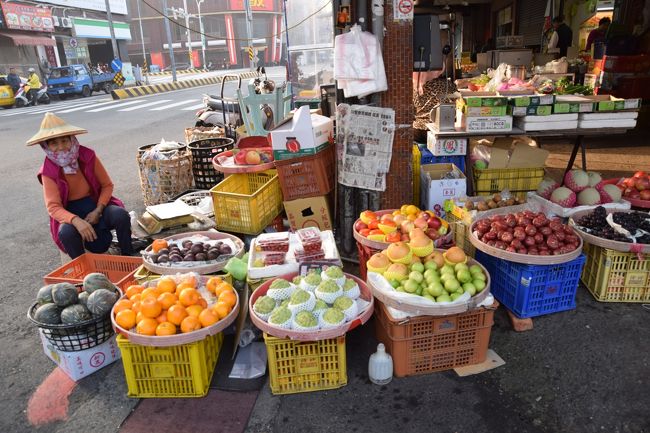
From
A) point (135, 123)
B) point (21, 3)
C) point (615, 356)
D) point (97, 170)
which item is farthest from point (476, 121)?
point (21, 3)

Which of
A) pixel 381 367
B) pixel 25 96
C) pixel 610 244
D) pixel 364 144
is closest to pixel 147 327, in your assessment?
pixel 381 367

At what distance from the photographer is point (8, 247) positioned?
566cm

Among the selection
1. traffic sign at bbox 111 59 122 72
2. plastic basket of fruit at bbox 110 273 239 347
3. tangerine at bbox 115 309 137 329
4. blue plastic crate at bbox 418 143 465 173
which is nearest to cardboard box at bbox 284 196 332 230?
blue plastic crate at bbox 418 143 465 173

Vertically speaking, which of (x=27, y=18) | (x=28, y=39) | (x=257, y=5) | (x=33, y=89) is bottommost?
(x=33, y=89)

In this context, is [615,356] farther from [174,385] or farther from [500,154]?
[174,385]

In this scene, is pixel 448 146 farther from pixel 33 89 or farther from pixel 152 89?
pixel 152 89

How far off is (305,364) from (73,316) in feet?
5.27

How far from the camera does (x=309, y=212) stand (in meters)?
4.94

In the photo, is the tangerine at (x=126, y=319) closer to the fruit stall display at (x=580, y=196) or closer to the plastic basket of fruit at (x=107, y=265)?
the plastic basket of fruit at (x=107, y=265)

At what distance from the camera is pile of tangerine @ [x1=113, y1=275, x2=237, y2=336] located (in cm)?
294

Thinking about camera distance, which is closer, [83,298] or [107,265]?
[83,298]

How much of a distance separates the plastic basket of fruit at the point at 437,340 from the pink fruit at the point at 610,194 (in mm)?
2351

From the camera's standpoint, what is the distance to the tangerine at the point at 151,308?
9.80 ft

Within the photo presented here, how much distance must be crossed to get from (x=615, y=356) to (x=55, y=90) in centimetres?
2709
